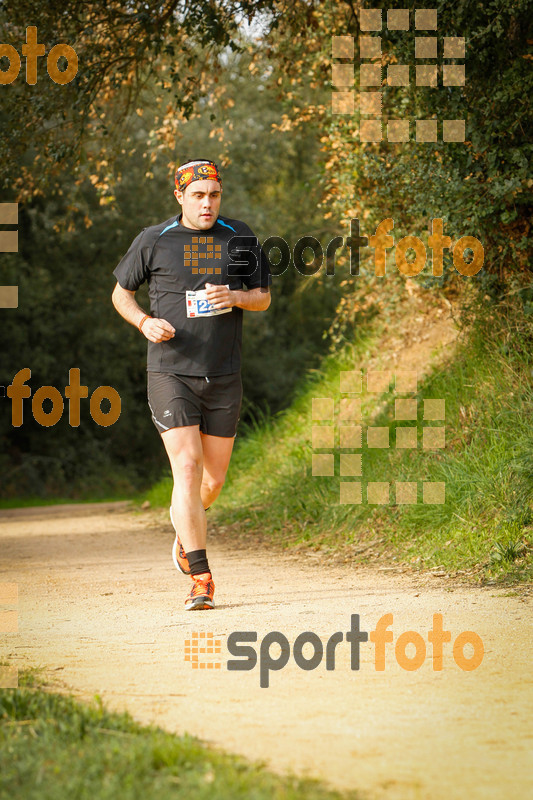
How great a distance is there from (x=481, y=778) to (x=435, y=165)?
21.6ft

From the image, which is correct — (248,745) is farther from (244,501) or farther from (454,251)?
(244,501)

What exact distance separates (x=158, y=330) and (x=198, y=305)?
12.4 inches

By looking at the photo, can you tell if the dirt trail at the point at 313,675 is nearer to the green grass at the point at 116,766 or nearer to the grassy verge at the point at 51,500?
the green grass at the point at 116,766

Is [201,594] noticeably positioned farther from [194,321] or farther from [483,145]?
[483,145]

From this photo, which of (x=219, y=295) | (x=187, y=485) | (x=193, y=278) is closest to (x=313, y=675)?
(x=187, y=485)

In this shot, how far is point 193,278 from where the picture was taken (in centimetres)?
585

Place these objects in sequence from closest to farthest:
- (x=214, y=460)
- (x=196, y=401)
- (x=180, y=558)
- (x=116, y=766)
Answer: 1. (x=116, y=766)
2. (x=196, y=401)
3. (x=180, y=558)
4. (x=214, y=460)

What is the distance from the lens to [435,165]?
337 inches

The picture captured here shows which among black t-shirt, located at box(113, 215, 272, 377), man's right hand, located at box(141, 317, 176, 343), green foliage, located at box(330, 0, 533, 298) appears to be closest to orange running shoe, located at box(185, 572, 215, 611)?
black t-shirt, located at box(113, 215, 272, 377)

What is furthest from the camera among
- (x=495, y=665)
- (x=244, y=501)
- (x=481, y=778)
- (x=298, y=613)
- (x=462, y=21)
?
(x=244, y=501)

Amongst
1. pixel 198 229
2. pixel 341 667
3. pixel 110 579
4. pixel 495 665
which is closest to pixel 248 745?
pixel 341 667

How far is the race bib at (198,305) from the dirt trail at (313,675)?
1695 millimetres

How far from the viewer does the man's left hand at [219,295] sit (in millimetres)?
5668

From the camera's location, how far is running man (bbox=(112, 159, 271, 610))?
5.78 m
